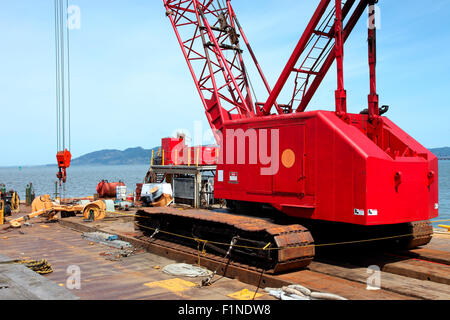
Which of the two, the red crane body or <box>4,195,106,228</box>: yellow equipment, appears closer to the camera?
the red crane body

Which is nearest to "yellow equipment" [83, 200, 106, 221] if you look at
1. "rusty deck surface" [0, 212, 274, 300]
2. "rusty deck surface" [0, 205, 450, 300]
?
"rusty deck surface" [0, 212, 274, 300]

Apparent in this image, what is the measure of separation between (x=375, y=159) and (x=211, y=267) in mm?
4177

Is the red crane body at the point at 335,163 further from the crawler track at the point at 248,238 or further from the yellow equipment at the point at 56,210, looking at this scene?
the yellow equipment at the point at 56,210

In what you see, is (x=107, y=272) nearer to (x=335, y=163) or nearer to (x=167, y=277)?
(x=167, y=277)

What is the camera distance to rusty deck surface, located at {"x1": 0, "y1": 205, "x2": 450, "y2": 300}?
284 inches

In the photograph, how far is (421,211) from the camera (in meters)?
8.34

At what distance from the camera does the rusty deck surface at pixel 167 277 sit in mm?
7213

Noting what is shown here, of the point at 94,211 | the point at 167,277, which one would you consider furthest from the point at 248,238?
the point at 94,211

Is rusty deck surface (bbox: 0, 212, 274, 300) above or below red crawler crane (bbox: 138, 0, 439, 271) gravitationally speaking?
below

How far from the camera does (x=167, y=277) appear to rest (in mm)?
8797

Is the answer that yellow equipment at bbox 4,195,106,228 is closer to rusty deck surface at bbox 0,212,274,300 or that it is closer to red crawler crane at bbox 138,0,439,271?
rusty deck surface at bbox 0,212,274,300

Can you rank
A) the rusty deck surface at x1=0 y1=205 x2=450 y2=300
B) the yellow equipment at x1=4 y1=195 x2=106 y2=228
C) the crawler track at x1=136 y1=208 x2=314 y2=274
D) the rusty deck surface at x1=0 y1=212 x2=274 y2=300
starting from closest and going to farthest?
the rusty deck surface at x1=0 y1=205 x2=450 y2=300 → the rusty deck surface at x1=0 y1=212 x2=274 y2=300 → the crawler track at x1=136 y1=208 x2=314 y2=274 → the yellow equipment at x1=4 y1=195 x2=106 y2=228

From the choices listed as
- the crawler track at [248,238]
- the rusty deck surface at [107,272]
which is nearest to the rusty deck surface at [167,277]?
the rusty deck surface at [107,272]
